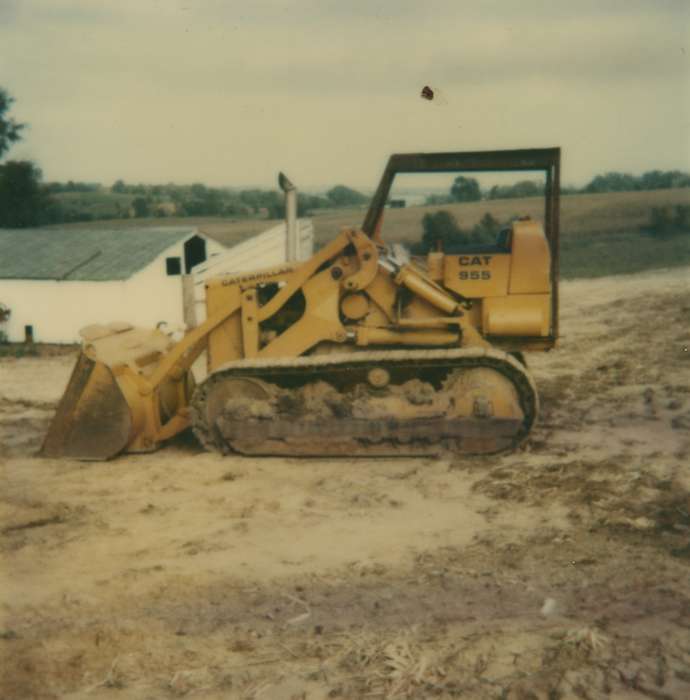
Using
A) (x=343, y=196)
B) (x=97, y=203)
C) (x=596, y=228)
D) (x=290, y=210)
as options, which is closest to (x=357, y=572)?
(x=290, y=210)

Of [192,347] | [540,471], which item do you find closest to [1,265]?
[192,347]

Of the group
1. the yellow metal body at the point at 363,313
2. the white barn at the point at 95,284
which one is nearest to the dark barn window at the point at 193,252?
the white barn at the point at 95,284

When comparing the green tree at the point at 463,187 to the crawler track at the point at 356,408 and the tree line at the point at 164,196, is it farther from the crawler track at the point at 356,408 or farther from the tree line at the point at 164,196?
the crawler track at the point at 356,408

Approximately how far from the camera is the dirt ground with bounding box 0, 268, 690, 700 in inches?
177

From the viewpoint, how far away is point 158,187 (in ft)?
250

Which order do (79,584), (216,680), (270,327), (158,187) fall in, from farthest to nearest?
1. (158,187)
2. (270,327)
3. (79,584)
4. (216,680)

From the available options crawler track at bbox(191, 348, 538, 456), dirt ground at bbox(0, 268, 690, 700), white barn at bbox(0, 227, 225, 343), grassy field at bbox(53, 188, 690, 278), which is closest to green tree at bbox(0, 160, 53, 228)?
grassy field at bbox(53, 188, 690, 278)

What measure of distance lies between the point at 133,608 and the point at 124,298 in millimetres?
15006

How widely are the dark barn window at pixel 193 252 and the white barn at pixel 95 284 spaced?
0.02 m

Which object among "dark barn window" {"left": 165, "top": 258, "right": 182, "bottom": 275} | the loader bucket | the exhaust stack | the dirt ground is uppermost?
the exhaust stack

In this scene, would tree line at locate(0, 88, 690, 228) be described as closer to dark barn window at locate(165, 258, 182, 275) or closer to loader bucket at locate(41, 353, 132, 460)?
dark barn window at locate(165, 258, 182, 275)

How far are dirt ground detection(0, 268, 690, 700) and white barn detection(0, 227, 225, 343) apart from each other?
10.5 meters

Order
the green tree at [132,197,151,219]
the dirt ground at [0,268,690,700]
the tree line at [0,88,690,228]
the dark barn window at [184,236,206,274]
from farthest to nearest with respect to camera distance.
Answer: the green tree at [132,197,151,219]
the tree line at [0,88,690,228]
the dark barn window at [184,236,206,274]
the dirt ground at [0,268,690,700]

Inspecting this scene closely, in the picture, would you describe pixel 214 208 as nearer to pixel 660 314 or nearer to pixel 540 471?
pixel 660 314
